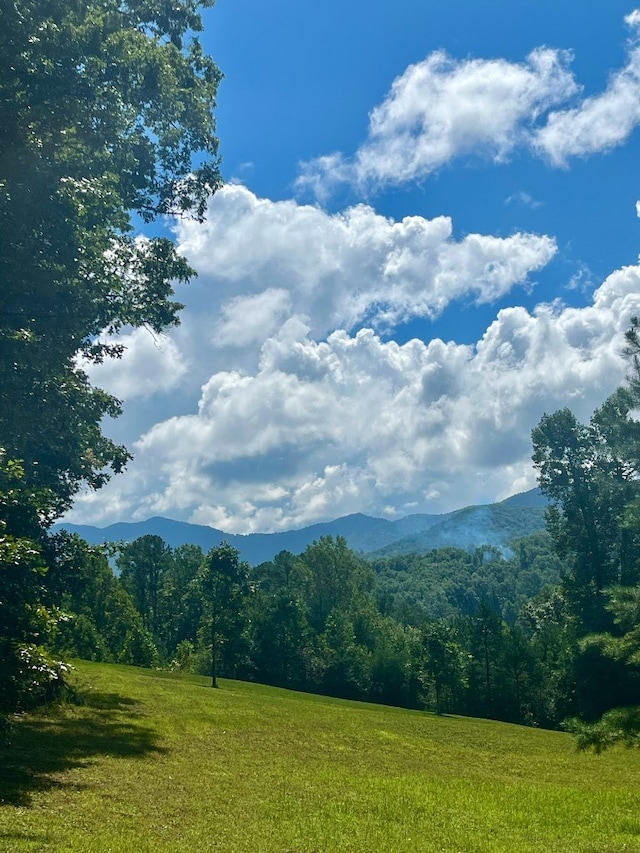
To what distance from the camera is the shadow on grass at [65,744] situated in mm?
17047

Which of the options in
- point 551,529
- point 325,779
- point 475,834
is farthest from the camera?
point 551,529

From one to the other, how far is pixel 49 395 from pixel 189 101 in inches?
523

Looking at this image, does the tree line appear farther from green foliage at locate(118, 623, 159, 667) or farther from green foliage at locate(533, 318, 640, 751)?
green foliage at locate(533, 318, 640, 751)

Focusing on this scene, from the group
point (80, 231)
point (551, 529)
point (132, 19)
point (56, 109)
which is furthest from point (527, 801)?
point (551, 529)

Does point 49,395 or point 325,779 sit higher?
point 49,395

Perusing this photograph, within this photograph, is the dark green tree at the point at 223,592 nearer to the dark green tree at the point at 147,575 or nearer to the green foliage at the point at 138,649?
the green foliage at the point at 138,649

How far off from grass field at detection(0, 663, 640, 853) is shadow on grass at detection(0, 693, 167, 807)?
0.21 feet

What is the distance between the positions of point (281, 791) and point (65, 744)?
Answer: 8.24 m

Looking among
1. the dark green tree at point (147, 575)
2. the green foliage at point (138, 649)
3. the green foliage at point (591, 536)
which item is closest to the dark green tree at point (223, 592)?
the green foliage at point (138, 649)

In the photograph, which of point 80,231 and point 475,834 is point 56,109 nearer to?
point 80,231

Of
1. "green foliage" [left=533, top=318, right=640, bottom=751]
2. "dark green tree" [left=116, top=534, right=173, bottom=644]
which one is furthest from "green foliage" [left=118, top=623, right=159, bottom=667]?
"green foliage" [left=533, top=318, right=640, bottom=751]

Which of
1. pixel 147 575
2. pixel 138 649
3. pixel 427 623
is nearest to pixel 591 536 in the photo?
pixel 427 623

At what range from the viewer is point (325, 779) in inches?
840

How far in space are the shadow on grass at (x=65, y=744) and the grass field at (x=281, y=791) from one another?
2.5 inches
